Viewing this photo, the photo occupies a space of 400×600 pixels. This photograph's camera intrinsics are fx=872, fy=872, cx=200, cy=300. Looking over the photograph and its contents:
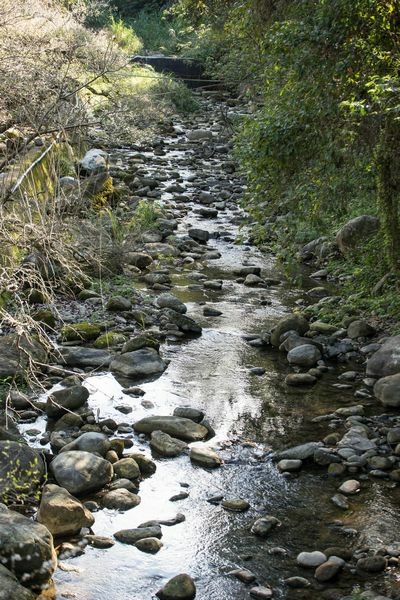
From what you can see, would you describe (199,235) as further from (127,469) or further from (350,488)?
(350,488)

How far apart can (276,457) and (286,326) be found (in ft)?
9.71

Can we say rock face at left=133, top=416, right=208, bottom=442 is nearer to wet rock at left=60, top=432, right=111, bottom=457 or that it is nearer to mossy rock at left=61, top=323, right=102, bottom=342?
→ wet rock at left=60, top=432, right=111, bottom=457

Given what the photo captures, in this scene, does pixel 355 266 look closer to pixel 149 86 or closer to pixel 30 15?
pixel 30 15

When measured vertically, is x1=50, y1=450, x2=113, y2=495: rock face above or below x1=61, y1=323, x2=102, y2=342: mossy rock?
above

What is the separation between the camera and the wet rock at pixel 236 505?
623 centimetres

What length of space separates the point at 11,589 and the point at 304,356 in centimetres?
500

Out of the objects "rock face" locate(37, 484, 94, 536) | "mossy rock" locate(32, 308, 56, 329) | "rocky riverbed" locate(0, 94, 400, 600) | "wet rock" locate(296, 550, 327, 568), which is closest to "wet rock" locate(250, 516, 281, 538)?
"rocky riverbed" locate(0, 94, 400, 600)

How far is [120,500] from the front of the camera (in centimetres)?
622

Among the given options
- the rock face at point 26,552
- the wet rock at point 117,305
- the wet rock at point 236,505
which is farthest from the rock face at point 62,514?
the wet rock at point 117,305

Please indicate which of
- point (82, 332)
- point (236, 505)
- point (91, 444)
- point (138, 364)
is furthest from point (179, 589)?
point (82, 332)

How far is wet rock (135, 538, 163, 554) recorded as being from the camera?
18.6ft

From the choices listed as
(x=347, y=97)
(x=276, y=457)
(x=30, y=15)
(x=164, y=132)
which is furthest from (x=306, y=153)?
(x=164, y=132)

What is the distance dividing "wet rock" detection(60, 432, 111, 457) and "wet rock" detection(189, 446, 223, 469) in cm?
68

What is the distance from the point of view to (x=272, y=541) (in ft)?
19.1
